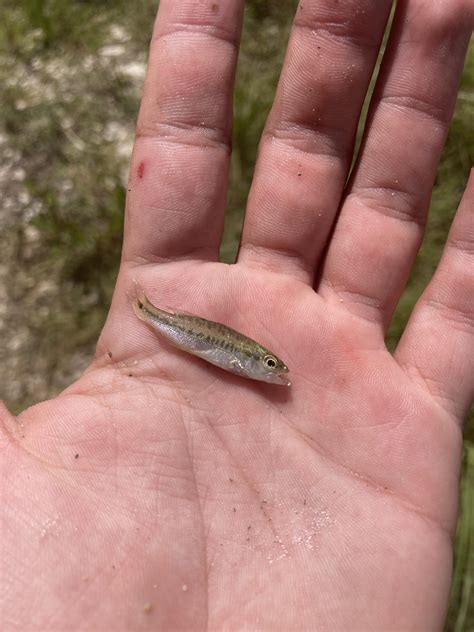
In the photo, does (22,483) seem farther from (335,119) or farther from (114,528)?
(335,119)

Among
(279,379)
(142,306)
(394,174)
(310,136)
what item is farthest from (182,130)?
(279,379)

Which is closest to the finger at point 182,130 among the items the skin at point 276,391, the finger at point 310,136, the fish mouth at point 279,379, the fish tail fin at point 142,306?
the skin at point 276,391

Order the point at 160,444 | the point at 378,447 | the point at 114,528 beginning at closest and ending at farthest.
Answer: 1. the point at 114,528
2. the point at 160,444
3. the point at 378,447

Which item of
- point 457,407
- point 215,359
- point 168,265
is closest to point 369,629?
point 457,407

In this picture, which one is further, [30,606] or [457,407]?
[457,407]

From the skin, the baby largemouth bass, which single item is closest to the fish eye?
the baby largemouth bass

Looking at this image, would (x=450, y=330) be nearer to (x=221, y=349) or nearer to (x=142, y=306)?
(x=221, y=349)
